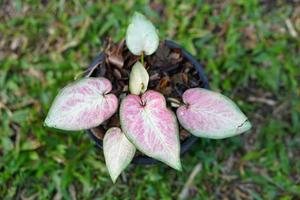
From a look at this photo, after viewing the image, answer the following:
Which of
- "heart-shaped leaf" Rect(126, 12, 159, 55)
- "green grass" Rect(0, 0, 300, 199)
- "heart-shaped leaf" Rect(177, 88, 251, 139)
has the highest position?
"heart-shaped leaf" Rect(126, 12, 159, 55)

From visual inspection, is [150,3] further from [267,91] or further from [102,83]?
[102,83]

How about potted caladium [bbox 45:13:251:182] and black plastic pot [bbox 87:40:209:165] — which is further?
black plastic pot [bbox 87:40:209:165]

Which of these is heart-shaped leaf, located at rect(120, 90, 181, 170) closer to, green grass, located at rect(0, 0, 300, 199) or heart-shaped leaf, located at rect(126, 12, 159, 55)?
heart-shaped leaf, located at rect(126, 12, 159, 55)

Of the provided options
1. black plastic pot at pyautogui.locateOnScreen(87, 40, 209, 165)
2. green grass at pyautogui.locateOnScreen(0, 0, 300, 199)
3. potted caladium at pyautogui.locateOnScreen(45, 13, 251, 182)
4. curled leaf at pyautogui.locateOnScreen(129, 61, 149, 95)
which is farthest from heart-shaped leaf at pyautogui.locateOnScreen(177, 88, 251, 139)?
green grass at pyautogui.locateOnScreen(0, 0, 300, 199)

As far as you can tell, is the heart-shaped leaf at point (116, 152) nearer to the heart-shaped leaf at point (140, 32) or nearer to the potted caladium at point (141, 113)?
the potted caladium at point (141, 113)

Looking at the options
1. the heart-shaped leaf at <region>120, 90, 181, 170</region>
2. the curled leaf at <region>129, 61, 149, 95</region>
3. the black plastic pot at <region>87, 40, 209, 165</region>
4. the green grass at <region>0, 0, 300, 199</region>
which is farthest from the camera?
the green grass at <region>0, 0, 300, 199</region>

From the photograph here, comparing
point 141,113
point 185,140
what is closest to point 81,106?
point 141,113
